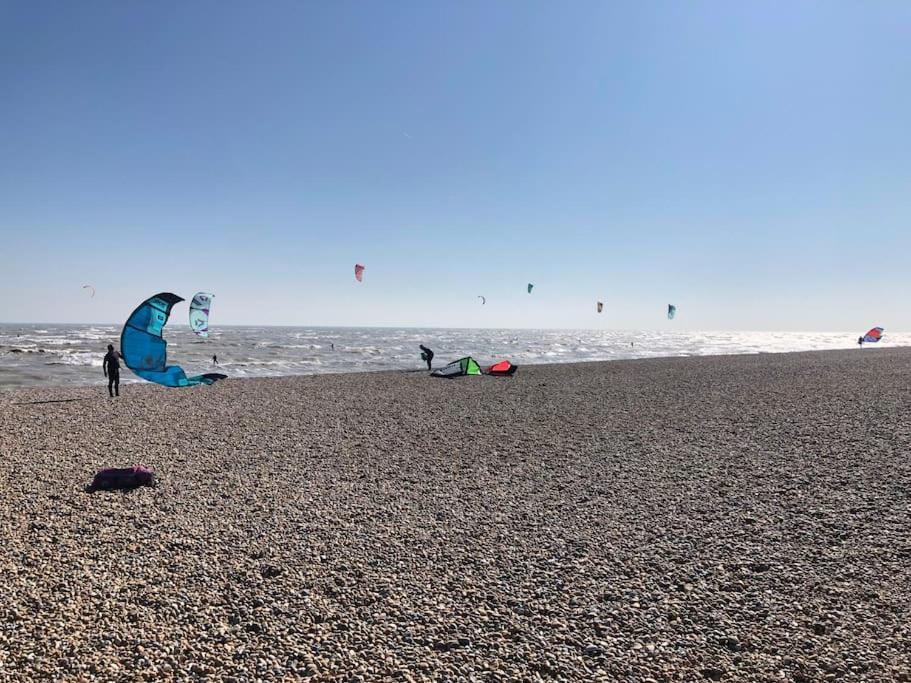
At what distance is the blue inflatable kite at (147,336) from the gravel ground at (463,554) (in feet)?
12.0

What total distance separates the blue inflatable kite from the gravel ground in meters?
3.67

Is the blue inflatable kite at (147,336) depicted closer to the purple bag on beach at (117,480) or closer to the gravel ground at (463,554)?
the gravel ground at (463,554)

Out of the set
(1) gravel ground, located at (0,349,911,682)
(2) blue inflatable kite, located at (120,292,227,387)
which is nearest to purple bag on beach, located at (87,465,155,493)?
(1) gravel ground, located at (0,349,911,682)

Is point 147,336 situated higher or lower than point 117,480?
higher

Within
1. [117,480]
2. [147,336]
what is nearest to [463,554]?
[117,480]

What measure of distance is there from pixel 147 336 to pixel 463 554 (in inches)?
529

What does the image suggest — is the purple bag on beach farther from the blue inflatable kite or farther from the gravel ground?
the blue inflatable kite

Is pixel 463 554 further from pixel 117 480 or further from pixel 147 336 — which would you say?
pixel 147 336

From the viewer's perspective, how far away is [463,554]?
560cm

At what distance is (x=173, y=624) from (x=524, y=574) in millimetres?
3204

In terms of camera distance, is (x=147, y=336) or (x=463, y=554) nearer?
(x=463, y=554)

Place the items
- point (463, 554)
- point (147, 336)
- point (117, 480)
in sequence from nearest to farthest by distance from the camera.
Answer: point (463, 554) < point (117, 480) < point (147, 336)

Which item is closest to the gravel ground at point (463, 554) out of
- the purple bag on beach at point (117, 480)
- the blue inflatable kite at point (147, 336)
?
the purple bag on beach at point (117, 480)

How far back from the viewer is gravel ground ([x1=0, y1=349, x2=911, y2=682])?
3.89 m
